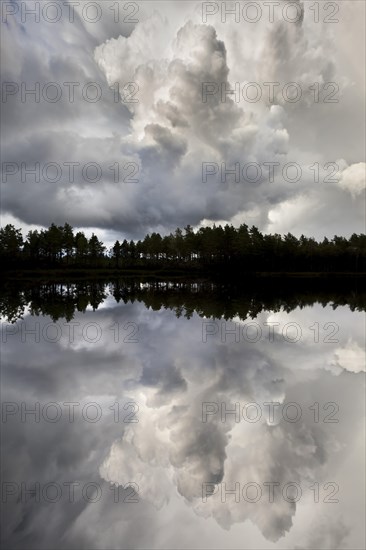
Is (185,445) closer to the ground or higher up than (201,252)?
closer to the ground

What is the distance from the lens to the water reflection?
19.9 feet

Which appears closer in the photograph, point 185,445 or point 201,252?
point 185,445

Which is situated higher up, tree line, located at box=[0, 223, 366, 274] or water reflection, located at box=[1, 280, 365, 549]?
tree line, located at box=[0, 223, 366, 274]

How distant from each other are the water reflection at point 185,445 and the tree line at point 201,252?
3918 inches

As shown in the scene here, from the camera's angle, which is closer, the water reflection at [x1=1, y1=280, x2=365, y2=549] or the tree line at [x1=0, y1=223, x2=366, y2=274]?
the water reflection at [x1=1, y1=280, x2=365, y2=549]

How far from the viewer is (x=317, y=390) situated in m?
12.1

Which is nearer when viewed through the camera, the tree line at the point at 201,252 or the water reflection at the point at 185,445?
the water reflection at the point at 185,445

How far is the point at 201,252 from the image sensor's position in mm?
122312

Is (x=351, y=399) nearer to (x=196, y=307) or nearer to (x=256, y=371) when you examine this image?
(x=256, y=371)

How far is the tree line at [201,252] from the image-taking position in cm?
11462

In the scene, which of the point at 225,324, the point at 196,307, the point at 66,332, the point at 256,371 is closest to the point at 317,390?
the point at 256,371

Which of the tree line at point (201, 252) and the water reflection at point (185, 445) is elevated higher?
the tree line at point (201, 252)

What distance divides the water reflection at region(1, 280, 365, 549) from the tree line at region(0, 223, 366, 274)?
99.5 meters

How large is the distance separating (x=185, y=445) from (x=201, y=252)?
375 feet
